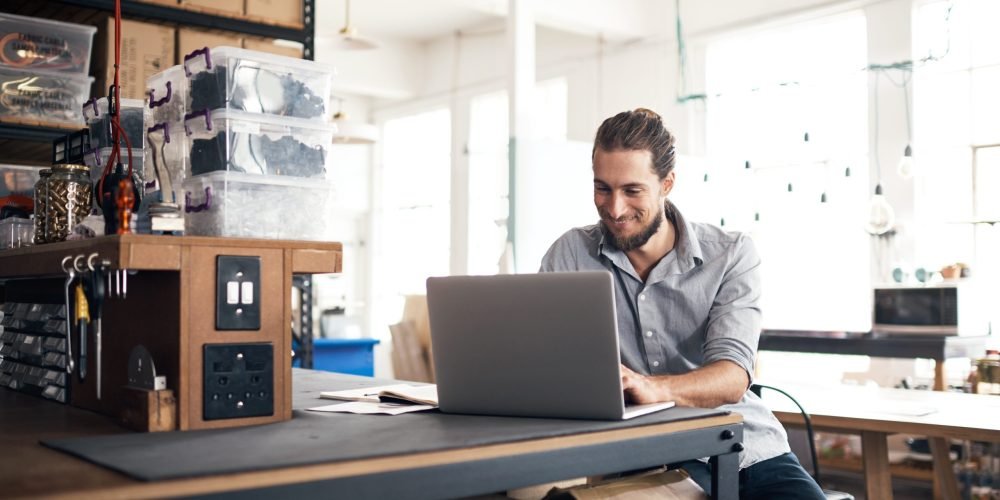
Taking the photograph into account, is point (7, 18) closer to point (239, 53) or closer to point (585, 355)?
point (239, 53)

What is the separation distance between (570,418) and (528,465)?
0.67 feet

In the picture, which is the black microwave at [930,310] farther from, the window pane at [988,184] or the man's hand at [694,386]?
the man's hand at [694,386]

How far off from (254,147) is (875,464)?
6.48ft

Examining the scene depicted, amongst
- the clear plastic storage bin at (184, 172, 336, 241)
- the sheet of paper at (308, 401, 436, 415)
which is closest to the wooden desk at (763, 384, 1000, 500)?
→ the sheet of paper at (308, 401, 436, 415)

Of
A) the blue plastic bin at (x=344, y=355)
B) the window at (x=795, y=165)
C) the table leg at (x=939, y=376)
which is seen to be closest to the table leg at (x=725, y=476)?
the table leg at (x=939, y=376)

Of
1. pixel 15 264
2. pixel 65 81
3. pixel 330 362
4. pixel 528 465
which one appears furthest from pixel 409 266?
pixel 528 465

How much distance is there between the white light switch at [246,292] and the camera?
157 centimetres

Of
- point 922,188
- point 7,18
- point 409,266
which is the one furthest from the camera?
point 409,266

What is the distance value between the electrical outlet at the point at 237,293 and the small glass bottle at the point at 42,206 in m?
0.59

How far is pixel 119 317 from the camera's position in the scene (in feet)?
5.85

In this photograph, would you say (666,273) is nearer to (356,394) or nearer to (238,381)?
(356,394)

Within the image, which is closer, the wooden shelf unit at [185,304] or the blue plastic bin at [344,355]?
the wooden shelf unit at [185,304]

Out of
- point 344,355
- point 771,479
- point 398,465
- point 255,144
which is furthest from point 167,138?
point 344,355

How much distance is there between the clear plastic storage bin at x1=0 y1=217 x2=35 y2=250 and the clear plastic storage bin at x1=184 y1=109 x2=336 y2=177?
2.20 ft
